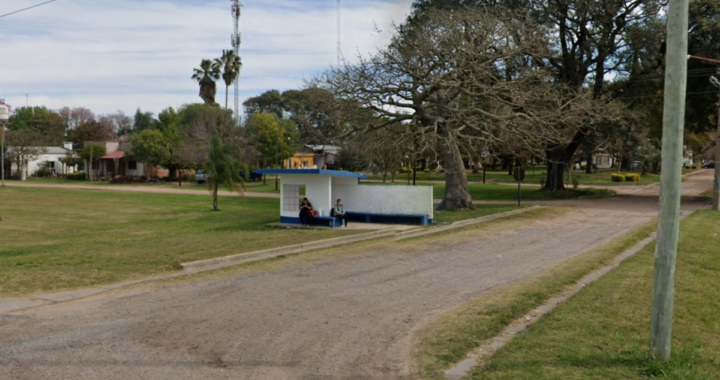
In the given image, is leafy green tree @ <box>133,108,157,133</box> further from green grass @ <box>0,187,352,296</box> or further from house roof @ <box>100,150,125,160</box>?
green grass @ <box>0,187,352,296</box>

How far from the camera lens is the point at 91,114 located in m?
114

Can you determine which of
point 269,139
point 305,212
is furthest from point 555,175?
point 269,139

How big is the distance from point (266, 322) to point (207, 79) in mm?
75945

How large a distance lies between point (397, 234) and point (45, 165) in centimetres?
7533

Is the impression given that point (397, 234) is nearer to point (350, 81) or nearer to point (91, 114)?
point (350, 81)

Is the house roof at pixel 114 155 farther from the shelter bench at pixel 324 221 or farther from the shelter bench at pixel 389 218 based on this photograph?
the shelter bench at pixel 324 221

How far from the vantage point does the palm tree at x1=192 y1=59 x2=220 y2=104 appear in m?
79.5

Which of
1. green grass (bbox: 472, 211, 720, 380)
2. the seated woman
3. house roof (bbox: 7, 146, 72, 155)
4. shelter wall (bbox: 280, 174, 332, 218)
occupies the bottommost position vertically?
green grass (bbox: 472, 211, 720, 380)

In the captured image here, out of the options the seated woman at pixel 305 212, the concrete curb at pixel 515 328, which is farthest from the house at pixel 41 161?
the concrete curb at pixel 515 328

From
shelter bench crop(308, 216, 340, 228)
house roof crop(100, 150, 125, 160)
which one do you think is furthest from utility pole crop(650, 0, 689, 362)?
house roof crop(100, 150, 125, 160)

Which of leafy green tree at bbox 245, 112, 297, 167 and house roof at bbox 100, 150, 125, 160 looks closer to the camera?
leafy green tree at bbox 245, 112, 297, 167

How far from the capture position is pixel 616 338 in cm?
740

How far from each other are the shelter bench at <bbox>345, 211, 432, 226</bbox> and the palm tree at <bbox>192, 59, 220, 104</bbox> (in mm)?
59853

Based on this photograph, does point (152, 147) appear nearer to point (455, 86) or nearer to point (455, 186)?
point (455, 186)
